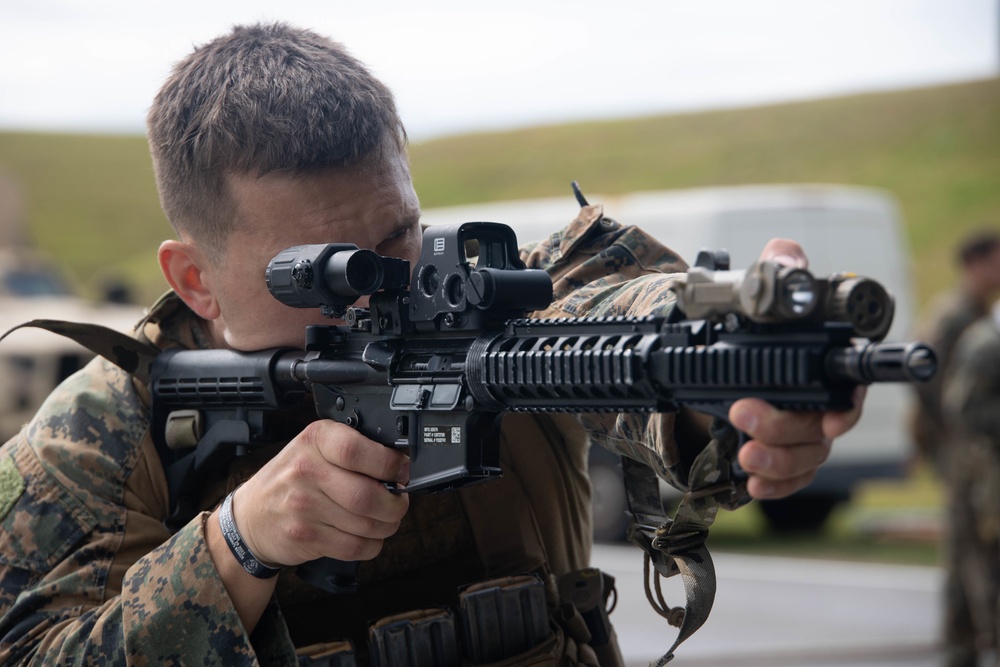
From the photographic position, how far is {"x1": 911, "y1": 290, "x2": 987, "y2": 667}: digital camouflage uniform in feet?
23.3

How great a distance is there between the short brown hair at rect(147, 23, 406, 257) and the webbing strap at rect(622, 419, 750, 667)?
0.85 m

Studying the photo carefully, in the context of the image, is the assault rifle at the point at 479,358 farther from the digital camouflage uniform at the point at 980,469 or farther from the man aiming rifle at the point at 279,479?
the digital camouflage uniform at the point at 980,469

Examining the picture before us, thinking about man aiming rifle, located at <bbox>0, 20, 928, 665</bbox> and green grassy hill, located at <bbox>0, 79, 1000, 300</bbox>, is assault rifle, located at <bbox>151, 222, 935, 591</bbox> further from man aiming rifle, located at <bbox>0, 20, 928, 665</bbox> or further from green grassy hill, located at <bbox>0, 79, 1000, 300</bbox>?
green grassy hill, located at <bbox>0, 79, 1000, 300</bbox>

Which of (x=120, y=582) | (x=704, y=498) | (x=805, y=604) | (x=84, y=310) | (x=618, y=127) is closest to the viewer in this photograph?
(x=704, y=498)

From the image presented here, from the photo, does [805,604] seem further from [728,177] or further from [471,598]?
[728,177]

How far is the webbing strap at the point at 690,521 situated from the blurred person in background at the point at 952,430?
18.5ft

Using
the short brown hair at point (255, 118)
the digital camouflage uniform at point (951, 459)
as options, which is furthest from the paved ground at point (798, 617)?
the short brown hair at point (255, 118)

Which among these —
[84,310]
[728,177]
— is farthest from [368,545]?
[728,177]

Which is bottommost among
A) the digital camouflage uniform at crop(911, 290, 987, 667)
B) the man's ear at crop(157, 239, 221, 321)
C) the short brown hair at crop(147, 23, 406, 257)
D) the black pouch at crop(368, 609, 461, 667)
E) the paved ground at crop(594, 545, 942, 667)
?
the paved ground at crop(594, 545, 942, 667)

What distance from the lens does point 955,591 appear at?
721 centimetres

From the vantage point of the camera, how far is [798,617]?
28.7ft

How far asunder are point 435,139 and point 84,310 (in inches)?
1667

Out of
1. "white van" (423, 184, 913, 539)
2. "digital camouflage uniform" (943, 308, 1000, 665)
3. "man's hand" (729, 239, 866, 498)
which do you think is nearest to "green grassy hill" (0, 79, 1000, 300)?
"white van" (423, 184, 913, 539)

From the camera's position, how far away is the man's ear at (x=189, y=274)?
2422 mm
